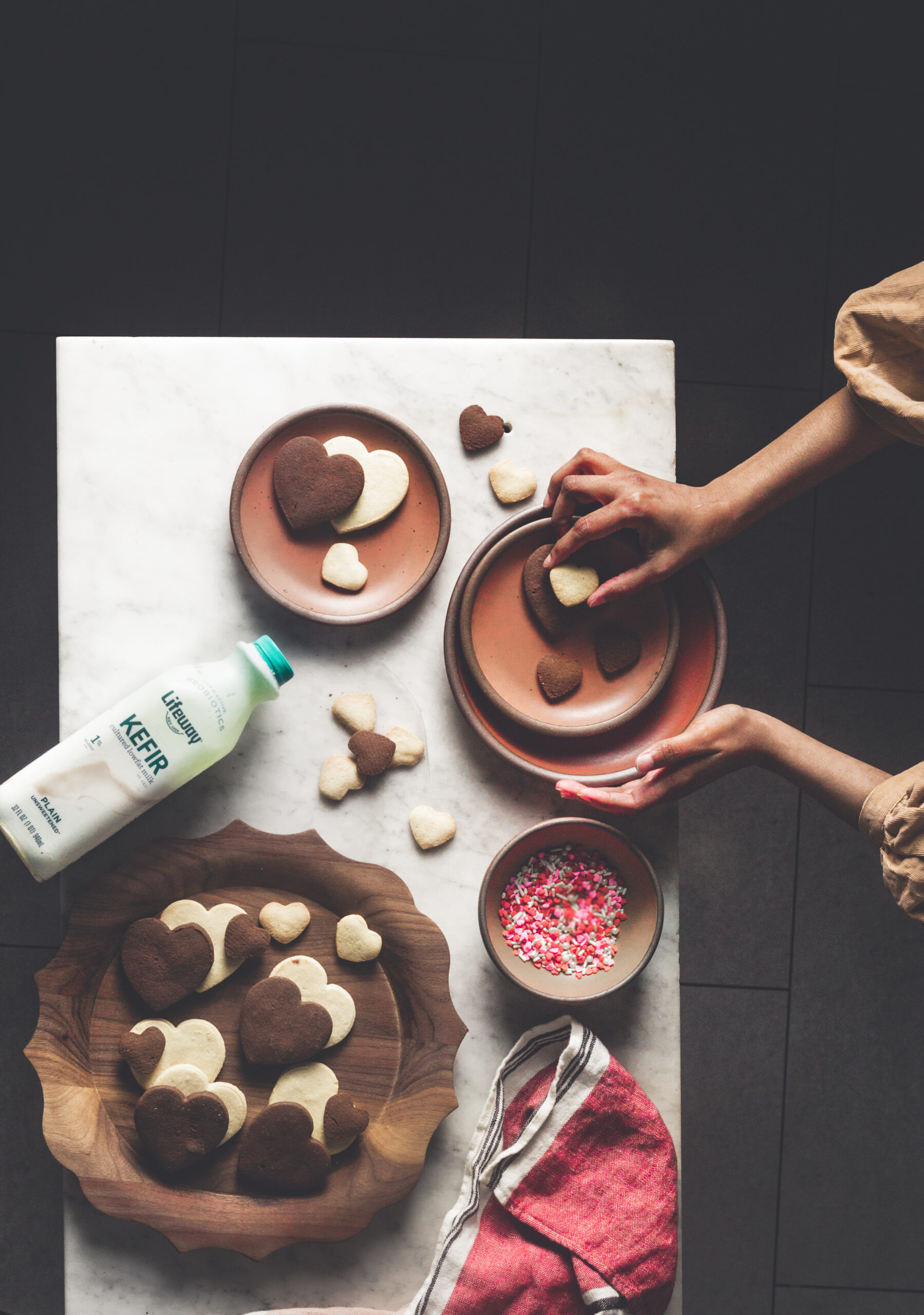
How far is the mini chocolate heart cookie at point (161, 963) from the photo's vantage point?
0.99 metres

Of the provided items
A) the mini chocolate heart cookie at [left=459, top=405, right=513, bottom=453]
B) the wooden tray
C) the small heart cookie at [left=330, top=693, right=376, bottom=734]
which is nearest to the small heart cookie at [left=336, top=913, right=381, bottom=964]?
the wooden tray

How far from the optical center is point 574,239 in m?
1.66

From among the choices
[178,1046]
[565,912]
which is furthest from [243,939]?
[565,912]

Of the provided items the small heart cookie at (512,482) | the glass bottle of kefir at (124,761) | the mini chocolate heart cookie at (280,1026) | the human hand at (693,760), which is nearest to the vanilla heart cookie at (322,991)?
the mini chocolate heart cookie at (280,1026)

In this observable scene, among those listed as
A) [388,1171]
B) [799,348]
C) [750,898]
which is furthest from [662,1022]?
[799,348]

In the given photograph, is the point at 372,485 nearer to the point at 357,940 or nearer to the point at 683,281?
the point at 357,940

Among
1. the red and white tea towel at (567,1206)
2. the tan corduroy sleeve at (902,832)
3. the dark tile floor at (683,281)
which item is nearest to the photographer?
the tan corduroy sleeve at (902,832)

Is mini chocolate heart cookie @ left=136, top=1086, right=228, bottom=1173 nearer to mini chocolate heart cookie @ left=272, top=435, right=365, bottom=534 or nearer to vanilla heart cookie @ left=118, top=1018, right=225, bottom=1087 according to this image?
vanilla heart cookie @ left=118, top=1018, right=225, bottom=1087

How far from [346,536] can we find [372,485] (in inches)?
A: 2.7

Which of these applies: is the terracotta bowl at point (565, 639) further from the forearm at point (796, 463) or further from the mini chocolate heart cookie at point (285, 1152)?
the mini chocolate heart cookie at point (285, 1152)

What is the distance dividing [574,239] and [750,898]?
1272 millimetres

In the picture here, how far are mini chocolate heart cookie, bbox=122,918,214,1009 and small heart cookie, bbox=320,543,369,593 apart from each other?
0.44 metres

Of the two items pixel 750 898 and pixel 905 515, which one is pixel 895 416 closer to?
pixel 905 515

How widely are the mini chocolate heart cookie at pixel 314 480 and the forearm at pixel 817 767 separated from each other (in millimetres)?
534
